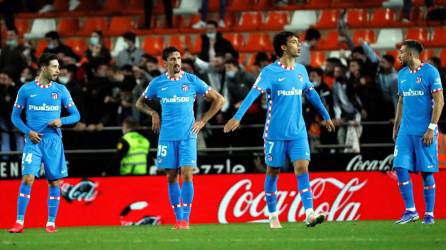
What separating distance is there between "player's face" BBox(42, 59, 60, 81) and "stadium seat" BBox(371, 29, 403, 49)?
1102cm

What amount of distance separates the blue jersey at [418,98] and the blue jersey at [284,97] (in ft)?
4.38

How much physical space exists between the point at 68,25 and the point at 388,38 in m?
7.84

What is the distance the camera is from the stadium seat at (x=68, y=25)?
91.8 feet

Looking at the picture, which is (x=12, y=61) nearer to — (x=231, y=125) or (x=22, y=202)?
(x=22, y=202)

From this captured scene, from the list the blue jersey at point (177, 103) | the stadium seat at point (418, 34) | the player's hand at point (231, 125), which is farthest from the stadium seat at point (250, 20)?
the player's hand at point (231, 125)

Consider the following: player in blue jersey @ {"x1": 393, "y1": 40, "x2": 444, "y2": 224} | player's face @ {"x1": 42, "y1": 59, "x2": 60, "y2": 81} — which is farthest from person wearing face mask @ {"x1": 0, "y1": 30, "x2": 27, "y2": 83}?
player in blue jersey @ {"x1": 393, "y1": 40, "x2": 444, "y2": 224}

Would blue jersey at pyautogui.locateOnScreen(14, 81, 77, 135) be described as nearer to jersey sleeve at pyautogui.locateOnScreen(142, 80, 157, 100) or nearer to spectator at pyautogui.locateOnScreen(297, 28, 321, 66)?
jersey sleeve at pyautogui.locateOnScreen(142, 80, 157, 100)

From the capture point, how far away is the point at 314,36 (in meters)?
22.3

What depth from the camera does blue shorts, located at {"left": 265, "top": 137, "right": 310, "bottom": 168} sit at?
14.4m

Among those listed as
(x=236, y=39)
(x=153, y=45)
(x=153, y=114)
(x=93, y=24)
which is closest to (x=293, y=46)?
(x=153, y=114)

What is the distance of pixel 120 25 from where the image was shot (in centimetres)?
2761

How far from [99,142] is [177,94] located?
6.32 metres

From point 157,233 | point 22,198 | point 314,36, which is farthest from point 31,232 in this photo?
point 314,36

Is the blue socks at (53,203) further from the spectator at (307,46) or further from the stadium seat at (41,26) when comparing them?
the stadium seat at (41,26)
